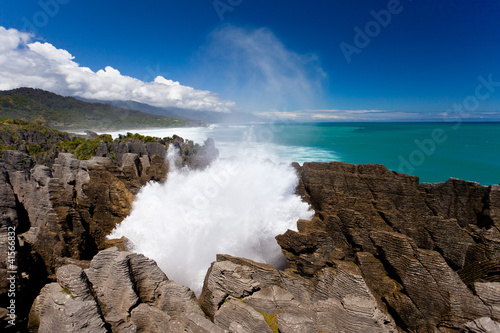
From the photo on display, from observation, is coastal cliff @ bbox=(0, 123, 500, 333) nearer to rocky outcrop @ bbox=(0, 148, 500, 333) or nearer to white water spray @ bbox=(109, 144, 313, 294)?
rocky outcrop @ bbox=(0, 148, 500, 333)

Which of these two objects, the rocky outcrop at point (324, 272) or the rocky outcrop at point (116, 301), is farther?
the rocky outcrop at point (324, 272)

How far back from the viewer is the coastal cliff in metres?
6.18

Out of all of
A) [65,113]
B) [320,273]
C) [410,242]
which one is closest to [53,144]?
[320,273]

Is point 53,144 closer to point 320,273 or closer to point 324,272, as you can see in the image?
point 320,273

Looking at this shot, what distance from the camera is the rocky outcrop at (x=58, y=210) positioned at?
7867mm

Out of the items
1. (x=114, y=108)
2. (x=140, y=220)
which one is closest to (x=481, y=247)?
Result: (x=140, y=220)

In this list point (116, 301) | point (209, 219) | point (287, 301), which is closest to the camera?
point (287, 301)

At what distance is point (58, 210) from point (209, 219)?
23.5 ft

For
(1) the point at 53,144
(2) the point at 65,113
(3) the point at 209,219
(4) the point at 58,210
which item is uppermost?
(2) the point at 65,113

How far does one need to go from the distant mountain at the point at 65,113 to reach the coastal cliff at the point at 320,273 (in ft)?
466

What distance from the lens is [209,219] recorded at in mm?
13789

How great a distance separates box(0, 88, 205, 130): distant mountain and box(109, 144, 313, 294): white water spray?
136 metres

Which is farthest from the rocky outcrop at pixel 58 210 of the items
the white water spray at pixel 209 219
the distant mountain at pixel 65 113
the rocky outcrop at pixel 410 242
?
the distant mountain at pixel 65 113

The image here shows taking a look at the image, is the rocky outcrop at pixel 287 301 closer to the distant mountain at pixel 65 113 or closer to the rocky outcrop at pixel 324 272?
the rocky outcrop at pixel 324 272
